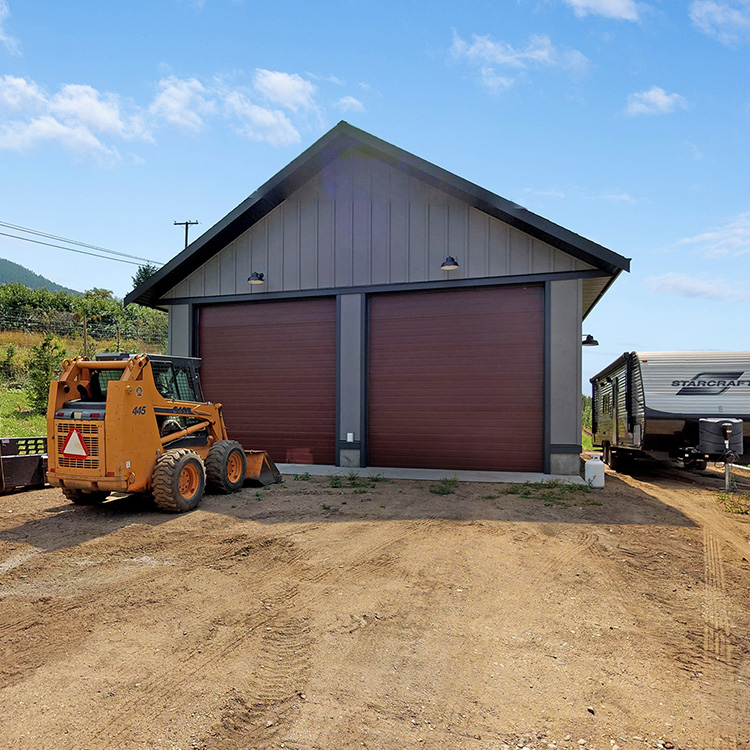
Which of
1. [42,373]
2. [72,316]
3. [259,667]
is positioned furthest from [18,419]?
[72,316]

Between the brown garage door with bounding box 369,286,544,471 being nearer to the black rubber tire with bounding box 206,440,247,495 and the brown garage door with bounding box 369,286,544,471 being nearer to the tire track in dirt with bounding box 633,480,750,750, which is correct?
the tire track in dirt with bounding box 633,480,750,750

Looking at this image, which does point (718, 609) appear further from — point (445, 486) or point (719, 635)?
point (445, 486)

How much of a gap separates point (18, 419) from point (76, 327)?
2431 cm

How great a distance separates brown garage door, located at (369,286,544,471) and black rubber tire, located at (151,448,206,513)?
518 centimetres

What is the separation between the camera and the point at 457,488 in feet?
31.2

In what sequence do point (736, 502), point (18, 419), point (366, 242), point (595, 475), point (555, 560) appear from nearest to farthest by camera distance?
point (555, 560)
point (736, 502)
point (595, 475)
point (366, 242)
point (18, 419)

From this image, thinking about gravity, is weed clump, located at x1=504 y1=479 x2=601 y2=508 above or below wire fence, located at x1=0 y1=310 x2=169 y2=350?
below

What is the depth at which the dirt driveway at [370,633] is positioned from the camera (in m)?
2.67

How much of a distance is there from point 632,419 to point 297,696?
36.4 ft

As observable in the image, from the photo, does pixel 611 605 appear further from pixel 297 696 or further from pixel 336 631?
pixel 297 696

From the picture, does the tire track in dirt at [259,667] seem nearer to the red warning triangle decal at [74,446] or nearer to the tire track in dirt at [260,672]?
the tire track in dirt at [260,672]

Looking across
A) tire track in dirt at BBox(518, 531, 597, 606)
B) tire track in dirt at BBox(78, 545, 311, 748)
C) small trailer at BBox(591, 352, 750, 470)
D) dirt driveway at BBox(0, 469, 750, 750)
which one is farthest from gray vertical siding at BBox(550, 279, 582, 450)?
tire track in dirt at BBox(78, 545, 311, 748)

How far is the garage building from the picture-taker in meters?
10.8

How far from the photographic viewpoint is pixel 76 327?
37781mm
